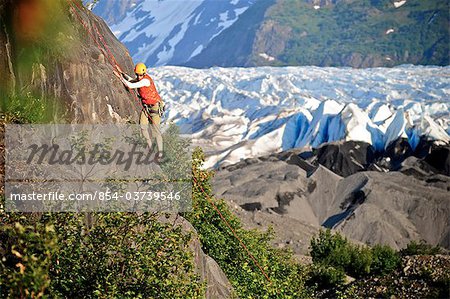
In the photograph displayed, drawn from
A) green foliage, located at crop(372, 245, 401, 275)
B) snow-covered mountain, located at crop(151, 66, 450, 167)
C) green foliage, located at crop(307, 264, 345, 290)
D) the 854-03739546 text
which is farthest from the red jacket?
snow-covered mountain, located at crop(151, 66, 450, 167)

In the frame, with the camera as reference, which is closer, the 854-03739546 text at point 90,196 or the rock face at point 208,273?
the 854-03739546 text at point 90,196

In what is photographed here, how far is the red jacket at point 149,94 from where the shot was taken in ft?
44.4

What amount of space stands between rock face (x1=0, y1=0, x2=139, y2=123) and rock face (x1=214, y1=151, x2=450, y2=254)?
2785 centimetres

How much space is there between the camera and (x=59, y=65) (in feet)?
55.4

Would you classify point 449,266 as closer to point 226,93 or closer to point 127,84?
point 127,84

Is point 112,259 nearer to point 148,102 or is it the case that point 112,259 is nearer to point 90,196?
point 90,196

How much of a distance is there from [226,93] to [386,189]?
9265 cm

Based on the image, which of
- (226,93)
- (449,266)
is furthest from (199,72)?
(449,266)

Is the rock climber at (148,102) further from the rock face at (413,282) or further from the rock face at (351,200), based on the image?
the rock face at (351,200)

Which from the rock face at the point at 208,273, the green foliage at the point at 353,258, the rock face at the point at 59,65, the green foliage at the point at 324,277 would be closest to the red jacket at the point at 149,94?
the rock face at the point at 208,273

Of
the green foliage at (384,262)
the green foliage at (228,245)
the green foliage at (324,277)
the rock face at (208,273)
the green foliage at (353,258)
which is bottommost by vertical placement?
the green foliage at (353,258)

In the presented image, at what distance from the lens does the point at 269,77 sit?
15262 centimetres

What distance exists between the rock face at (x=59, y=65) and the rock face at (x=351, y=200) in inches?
1096

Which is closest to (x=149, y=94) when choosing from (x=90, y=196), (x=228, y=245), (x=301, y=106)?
(x=90, y=196)
